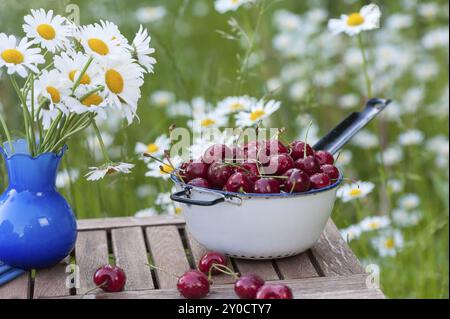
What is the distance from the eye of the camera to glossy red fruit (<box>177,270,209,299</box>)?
1.16m

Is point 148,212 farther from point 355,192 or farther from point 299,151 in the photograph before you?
point 299,151

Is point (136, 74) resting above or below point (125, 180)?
above

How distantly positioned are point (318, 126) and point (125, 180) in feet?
4.23

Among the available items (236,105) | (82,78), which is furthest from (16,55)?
(236,105)

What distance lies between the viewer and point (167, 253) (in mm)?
1387

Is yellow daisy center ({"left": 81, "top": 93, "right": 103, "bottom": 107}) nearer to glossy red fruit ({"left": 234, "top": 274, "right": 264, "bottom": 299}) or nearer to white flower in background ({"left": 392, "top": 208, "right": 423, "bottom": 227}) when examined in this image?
glossy red fruit ({"left": 234, "top": 274, "right": 264, "bottom": 299})

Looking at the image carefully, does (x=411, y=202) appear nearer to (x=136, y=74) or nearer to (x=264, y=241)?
(x=264, y=241)

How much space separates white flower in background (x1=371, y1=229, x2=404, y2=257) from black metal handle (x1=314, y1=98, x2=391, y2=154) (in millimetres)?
626

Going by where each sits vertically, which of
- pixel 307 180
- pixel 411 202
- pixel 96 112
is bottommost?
pixel 411 202

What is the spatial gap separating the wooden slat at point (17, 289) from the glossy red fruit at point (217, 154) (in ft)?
1.11

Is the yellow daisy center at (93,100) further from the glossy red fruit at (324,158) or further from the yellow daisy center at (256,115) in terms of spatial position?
the yellow daisy center at (256,115)

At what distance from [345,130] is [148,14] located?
164 cm
